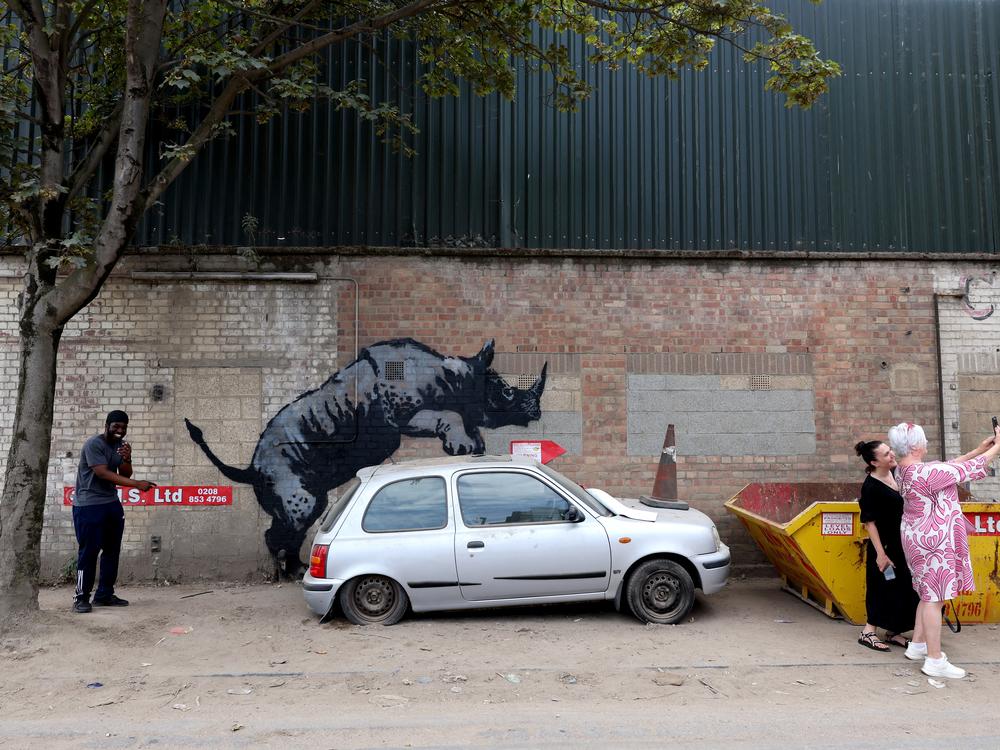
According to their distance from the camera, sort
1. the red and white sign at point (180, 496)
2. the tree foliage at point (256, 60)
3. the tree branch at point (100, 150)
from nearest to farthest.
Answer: the tree foliage at point (256, 60) < the tree branch at point (100, 150) < the red and white sign at point (180, 496)

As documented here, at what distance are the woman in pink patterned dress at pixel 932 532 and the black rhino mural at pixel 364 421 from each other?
401 cm

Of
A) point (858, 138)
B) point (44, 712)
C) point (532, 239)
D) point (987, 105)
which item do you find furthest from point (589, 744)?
point (987, 105)

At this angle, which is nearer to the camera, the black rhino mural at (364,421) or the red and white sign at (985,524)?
the red and white sign at (985,524)

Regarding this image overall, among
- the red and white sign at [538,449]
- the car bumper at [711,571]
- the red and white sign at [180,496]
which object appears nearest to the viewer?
the car bumper at [711,571]

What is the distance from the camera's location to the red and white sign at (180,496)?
8.25m

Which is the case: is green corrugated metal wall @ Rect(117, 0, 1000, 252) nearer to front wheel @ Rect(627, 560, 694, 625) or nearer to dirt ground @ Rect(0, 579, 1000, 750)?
front wheel @ Rect(627, 560, 694, 625)

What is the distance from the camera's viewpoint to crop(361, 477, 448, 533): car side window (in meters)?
6.35

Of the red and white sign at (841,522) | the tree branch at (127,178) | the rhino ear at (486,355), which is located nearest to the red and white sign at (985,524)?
the red and white sign at (841,522)

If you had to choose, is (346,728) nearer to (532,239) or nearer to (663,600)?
(663,600)

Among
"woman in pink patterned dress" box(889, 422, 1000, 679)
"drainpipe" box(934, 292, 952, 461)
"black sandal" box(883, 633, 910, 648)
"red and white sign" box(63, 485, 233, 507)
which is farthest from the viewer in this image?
"drainpipe" box(934, 292, 952, 461)

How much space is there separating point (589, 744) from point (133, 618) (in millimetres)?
4482

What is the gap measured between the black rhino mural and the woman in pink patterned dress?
13.2 ft

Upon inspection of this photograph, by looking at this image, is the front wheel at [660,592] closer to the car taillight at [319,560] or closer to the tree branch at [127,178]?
the car taillight at [319,560]

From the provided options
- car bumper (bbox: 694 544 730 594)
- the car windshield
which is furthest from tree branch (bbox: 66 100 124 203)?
car bumper (bbox: 694 544 730 594)
